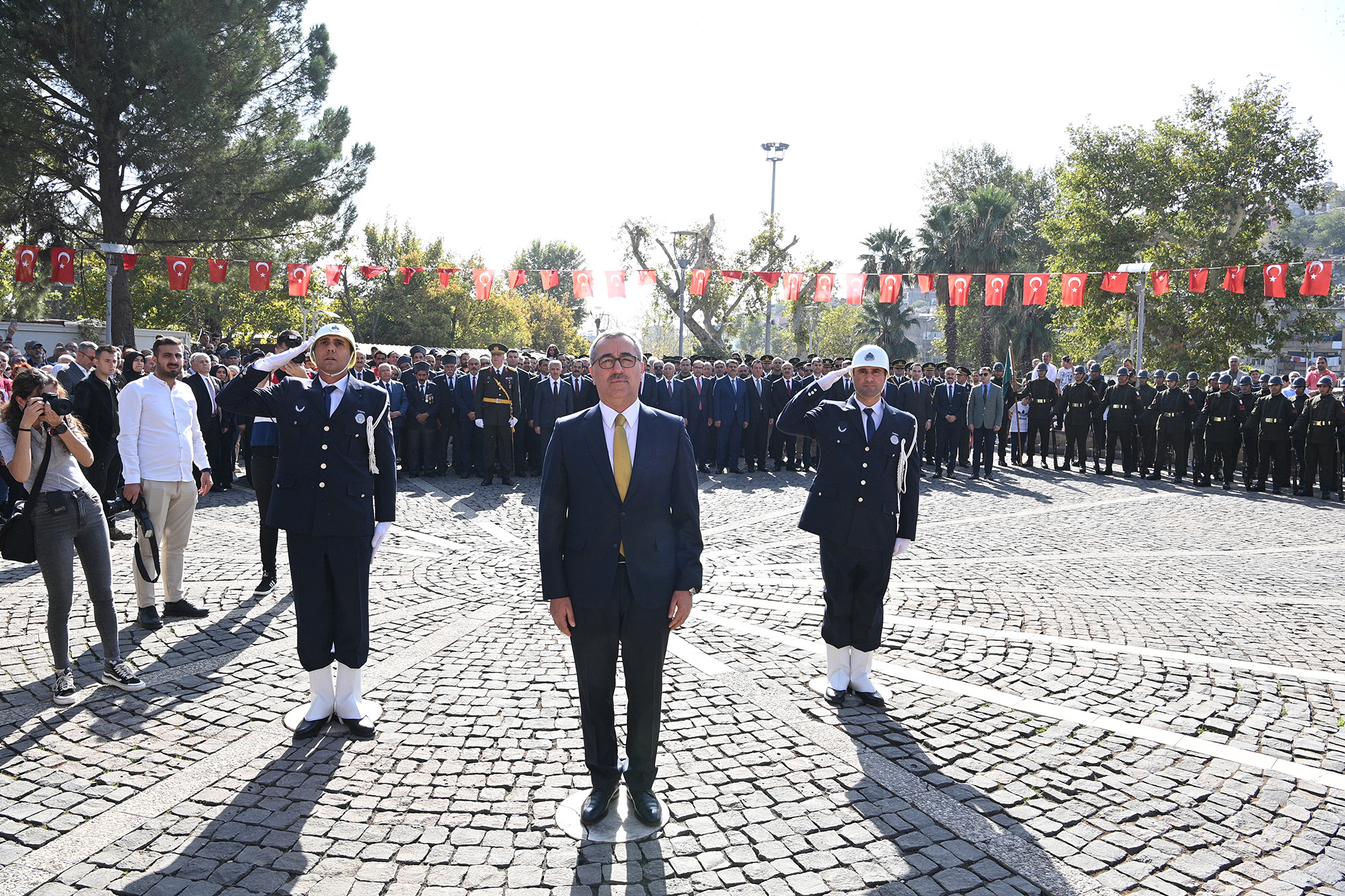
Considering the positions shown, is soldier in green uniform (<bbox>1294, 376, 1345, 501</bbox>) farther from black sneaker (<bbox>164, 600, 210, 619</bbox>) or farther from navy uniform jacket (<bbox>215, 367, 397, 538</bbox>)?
black sneaker (<bbox>164, 600, 210, 619</bbox>)

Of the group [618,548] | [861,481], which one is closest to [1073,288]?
[861,481]

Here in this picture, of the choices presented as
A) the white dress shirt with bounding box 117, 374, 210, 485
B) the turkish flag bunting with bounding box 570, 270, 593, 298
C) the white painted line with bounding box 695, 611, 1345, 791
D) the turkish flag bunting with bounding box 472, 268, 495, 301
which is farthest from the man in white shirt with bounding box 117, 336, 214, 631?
the turkish flag bunting with bounding box 570, 270, 593, 298

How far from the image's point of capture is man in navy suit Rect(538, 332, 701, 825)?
11.5ft

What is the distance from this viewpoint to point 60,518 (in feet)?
16.4

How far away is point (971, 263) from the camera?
3675 centimetres

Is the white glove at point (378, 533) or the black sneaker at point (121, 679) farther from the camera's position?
the black sneaker at point (121, 679)

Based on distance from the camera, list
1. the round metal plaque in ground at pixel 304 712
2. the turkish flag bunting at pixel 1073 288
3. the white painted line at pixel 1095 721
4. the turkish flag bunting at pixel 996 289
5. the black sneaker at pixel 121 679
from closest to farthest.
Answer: the white painted line at pixel 1095 721, the round metal plaque in ground at pixel 304 712, the black sneaker at pixel 121 679, the turkish flag bunting at pixel 996 289, the turkish flag bunting at pixel 1073 288

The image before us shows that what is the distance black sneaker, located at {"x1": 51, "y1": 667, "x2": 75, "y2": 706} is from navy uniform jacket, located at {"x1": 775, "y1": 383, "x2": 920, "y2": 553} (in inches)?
180

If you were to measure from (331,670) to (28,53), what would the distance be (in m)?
23.9

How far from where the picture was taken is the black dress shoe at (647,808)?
12.0ft

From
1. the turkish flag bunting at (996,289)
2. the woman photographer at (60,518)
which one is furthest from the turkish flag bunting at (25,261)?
the turkish flag bunting at (996,289)

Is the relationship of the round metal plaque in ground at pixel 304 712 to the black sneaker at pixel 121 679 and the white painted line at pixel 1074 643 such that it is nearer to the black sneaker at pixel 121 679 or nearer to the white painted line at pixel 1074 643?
the black sneaker at pixel 121 679

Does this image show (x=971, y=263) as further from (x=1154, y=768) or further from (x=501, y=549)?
(x=1154, y=768)

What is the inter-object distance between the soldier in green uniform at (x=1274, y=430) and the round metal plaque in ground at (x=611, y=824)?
16152 mm
